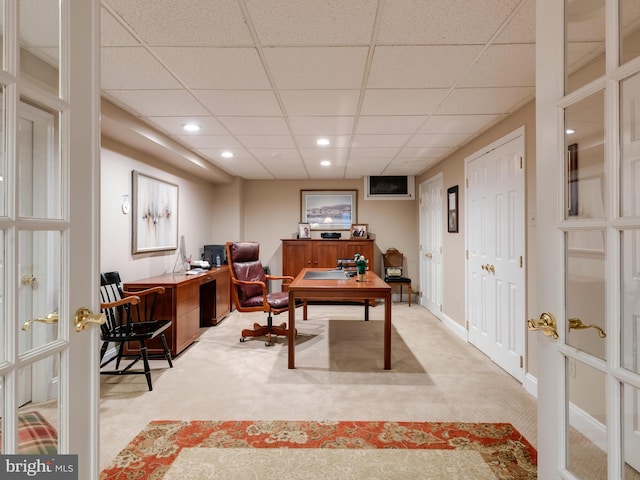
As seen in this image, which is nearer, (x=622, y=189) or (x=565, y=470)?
(x=622, y=189)

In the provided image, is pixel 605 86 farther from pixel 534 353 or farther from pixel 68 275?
pixel 534 353

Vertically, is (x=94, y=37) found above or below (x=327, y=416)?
above

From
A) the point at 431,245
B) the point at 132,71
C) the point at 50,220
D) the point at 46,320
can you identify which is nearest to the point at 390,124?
the point at 132,71

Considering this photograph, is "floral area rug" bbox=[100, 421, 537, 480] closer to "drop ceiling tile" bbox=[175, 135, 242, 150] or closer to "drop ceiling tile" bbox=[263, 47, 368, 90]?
"drop ceiling tile" bbox=[263, 47, 368, 90]

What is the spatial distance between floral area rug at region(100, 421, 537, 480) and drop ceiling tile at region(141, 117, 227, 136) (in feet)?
8.80

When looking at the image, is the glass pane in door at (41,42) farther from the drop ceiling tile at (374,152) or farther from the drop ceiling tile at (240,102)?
the drop ceiling tile at (374,152)

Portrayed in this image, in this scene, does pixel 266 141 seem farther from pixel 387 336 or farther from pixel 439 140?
pixel 387 336

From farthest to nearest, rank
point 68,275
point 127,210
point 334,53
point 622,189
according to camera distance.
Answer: point 127,210 < point 334,53 < point 68,275 < point 622,189

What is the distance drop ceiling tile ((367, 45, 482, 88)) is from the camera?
6.60 ft

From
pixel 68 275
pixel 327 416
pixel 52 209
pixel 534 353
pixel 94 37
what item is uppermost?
pixel 94 37

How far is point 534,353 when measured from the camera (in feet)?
8.89

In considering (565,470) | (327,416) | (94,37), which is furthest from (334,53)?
(327,416)

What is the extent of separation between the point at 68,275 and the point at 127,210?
3.10 meters

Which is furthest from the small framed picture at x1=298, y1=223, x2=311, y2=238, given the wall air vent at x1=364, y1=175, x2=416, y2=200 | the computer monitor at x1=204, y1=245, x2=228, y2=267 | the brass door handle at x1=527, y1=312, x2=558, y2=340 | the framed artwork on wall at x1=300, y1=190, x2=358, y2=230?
the brass door handle at x1=527, y1=312, x2=558, y2=340
